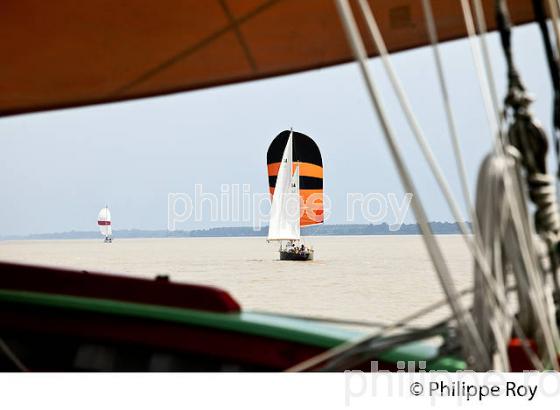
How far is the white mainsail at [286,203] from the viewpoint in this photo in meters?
28.7

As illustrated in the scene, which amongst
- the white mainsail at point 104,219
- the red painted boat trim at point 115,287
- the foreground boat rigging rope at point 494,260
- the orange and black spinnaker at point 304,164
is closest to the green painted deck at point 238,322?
the red painted boat trim at point 115,287

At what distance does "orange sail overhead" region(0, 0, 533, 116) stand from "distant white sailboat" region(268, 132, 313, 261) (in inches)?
967

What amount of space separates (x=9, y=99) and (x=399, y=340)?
2828 mm

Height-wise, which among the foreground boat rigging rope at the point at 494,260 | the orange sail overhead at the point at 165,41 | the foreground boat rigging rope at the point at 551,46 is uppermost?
the orange sail overhead at the point at 165,41

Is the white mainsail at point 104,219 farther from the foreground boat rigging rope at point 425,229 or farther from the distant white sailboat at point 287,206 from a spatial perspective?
the foreground boat rigging rope at point 425,229

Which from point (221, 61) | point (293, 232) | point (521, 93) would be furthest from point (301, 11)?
point (293, 232)

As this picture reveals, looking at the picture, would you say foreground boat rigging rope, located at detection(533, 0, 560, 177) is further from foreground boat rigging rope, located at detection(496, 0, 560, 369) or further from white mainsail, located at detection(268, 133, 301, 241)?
white mainsail, located at detection(268, 133, 301, 241)

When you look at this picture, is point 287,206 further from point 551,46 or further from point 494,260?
point 494,260

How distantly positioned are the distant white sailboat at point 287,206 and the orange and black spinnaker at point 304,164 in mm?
288

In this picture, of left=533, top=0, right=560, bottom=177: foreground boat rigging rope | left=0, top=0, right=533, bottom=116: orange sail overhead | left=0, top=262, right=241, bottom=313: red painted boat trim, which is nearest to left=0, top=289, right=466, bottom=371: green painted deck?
left=0, top=262, right=241, bottom=313: red painted boat trim

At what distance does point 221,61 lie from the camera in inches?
157

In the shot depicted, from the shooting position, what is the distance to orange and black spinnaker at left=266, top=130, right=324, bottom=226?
29.1 m

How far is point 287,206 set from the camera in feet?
97.8
